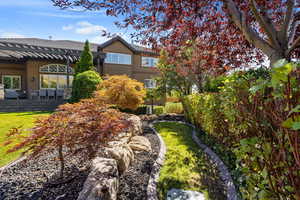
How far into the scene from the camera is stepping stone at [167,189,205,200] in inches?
120

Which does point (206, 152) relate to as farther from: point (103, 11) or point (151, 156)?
point (103, 11)

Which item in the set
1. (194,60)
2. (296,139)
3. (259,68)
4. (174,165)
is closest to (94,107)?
(174,165)

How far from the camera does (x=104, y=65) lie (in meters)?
21.2

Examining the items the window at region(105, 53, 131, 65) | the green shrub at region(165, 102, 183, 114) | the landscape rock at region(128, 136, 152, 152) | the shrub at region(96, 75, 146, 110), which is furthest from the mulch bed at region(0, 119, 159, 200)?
the window at region(105, 53, 131, 65)

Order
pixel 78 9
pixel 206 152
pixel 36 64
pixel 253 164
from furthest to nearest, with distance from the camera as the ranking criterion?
pixel 36 64 < pixel 206 152 < pixel 78 9 < pixel 253 164

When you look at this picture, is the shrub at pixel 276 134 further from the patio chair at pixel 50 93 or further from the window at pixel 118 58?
the window at pixel 118 58

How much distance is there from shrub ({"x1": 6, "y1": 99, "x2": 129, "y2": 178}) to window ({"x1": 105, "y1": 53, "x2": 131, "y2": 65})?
1878 cm

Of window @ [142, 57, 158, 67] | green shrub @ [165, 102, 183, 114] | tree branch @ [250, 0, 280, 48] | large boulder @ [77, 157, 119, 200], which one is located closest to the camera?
large boulder @ [77, 157, 119, 200]

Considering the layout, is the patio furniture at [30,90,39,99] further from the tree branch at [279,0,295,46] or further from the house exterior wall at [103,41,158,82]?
the tree branch at [279,0,295,46]

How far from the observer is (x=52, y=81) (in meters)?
19.0

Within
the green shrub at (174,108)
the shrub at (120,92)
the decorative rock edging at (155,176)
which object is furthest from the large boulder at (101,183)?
the green shrub at (174,108)

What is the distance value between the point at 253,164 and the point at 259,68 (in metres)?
4.65

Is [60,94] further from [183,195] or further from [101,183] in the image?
[183,195]

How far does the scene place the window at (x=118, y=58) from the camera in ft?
70.1
